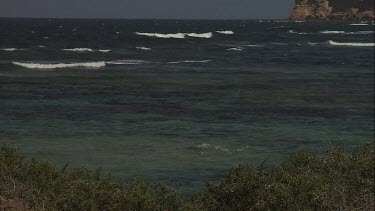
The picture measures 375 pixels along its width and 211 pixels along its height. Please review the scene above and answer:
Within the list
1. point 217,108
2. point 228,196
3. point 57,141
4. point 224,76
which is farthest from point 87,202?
point 224,76

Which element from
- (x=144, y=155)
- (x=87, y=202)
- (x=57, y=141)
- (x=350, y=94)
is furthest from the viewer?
(x=350, y=94)

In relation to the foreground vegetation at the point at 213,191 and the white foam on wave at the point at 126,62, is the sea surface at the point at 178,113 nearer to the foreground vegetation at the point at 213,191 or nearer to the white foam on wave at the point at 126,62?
the white foam on wave at the point at 126,62

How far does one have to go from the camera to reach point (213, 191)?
14.5 m

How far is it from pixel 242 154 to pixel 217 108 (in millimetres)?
11561

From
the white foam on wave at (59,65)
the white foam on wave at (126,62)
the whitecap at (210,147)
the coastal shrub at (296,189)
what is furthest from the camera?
the white foam on wave at (126,62)

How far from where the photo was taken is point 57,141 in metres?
25.0

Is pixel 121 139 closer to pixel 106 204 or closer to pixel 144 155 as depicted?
pixel 144 155

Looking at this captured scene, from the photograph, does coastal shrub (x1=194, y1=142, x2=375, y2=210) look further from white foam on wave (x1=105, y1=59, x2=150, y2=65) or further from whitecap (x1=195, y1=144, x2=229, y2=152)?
white foam on wave (x1=105, y1=59, x2=150, y2=65)

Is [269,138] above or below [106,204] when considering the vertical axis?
below

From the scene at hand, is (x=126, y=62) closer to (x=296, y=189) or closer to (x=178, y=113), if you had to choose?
(x=178, y=113)

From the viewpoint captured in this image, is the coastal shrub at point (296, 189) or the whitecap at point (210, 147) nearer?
the coastal shrub at point (296, 189)

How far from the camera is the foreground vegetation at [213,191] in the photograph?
12898 mm

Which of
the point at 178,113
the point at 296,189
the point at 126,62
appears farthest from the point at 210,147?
the point at 126,62

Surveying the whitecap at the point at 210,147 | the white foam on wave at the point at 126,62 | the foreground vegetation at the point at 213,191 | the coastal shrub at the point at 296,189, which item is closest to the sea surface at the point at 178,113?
the whitecap at the point at 210,147
